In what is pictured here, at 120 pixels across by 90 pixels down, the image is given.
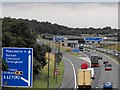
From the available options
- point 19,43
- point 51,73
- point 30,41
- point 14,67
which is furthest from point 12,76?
point 51,73

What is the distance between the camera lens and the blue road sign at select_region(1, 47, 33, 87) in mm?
15086

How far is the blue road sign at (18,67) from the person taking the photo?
15.1 m

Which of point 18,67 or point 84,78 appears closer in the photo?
point 18,67

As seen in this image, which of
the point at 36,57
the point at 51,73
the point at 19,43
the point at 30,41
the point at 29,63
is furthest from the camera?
the point at 51,73

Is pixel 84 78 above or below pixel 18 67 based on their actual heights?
below

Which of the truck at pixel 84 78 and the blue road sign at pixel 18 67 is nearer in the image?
the blue road sign at pixel 18 67

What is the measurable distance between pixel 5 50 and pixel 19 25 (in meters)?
46.7

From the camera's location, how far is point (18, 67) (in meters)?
15.2

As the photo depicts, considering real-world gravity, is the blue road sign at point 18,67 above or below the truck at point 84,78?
above

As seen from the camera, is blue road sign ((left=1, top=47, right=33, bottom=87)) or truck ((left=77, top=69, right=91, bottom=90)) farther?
truck ((left=77, top=69, right=91, bottom=90))

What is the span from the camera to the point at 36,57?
64812 millimetres

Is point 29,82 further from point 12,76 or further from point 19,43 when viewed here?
point 19,43

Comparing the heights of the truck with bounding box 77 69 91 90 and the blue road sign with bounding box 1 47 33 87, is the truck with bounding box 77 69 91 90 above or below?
below

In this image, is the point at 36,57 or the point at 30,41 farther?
the point at 36,57
